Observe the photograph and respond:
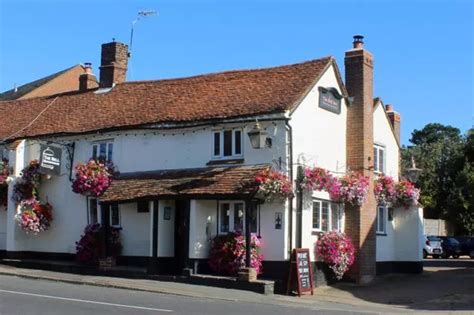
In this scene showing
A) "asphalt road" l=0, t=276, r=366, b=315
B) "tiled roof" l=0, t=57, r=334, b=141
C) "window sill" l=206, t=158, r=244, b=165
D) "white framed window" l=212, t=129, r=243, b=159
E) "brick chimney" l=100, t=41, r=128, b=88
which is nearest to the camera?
"asphalt road" l=0, t=276, r=366, b=315

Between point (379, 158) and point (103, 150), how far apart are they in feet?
33.9

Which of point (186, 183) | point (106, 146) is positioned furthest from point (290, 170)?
point (106, 146)

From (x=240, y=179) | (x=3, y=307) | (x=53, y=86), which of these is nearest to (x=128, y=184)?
(x=240, y=179)

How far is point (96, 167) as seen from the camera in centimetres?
2253

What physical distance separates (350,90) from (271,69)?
2.85 metres

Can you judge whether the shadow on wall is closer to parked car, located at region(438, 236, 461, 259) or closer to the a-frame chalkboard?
the a-frame chalkboard

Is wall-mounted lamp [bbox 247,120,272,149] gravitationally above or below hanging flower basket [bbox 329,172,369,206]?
above

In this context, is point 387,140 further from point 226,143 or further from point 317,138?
point 226,143

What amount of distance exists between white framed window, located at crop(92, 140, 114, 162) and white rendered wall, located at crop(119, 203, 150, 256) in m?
2.00

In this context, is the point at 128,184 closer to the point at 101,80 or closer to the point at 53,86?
the point at 101,80

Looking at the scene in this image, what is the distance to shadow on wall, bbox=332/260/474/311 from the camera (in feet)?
56.9

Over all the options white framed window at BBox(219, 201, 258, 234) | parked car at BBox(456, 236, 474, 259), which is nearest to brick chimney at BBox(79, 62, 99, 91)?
white framed window at BBox(219, 201, 258, 234)

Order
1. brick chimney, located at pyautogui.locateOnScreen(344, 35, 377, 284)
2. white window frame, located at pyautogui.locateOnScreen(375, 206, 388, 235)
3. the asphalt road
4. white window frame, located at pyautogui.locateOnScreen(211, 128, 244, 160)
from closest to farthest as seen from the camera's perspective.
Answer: the asphalt road < white window frame, located at pyautogui.locateOnScreen(211, 128, 244, 160) < brick chimney, located at pyautogui.locateOnScreen(344, 35, 377, 284) < white window frame, located at pyautogui.locateOnScreen(375, 206, 388, 235)

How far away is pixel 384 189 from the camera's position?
23.5m
